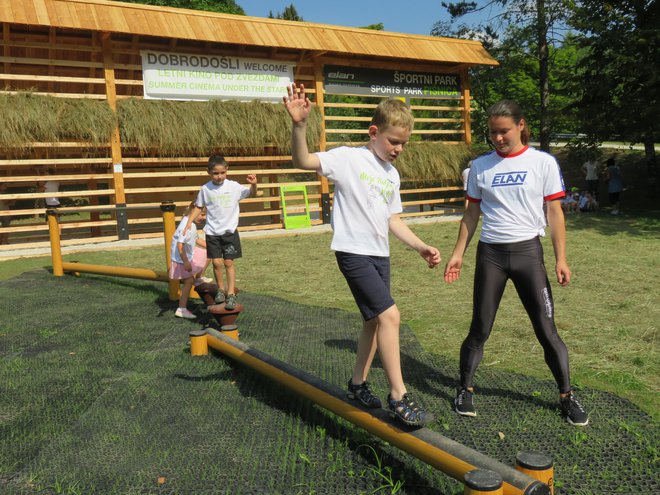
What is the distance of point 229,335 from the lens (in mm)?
5191

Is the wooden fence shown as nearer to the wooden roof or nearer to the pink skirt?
the wooden roof

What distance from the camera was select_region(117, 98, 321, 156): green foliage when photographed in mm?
14531

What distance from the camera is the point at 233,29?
52.0 feet

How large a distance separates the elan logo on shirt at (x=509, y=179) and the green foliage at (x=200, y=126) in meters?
12.4

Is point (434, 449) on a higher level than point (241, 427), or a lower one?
higher

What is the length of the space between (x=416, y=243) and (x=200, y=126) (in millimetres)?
12616

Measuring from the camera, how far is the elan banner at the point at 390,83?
1783 cm

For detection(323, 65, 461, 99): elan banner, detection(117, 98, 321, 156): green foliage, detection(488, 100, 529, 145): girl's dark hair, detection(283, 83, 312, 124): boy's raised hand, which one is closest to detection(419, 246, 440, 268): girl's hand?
detection(488, 100, 529, 145): girl's dark hair

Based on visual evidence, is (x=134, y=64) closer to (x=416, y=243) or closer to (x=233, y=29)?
(x=233, y=29)

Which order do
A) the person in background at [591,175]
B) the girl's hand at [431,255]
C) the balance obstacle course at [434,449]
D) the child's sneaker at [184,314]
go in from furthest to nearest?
the person in background at [591,175] < the child's sneaker at [184,314] < the girl's hand at [431,255] < the balance obstacle course at [434,449]

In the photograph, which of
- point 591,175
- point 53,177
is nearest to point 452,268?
point 53,177

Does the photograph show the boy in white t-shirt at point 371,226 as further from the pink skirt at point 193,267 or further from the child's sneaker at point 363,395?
the pink skirt at point 193,267

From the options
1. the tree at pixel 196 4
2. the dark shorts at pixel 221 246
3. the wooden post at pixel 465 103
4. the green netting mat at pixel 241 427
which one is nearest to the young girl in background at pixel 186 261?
the dark shorts at pixel 221 246

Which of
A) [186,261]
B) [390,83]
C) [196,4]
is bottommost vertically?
[186,261]
